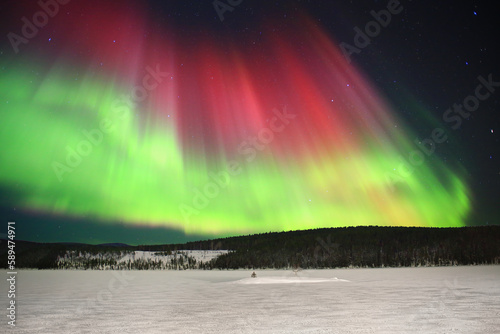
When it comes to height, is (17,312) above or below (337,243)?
below

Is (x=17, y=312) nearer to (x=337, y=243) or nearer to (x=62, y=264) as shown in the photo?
(x=62, y=264)

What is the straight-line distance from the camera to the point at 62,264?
341 ft

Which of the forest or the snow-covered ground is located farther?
the forest

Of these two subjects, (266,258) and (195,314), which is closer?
(195,314)

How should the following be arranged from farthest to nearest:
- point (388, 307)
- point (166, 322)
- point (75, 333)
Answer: point (388, 307)
point (166, 322)
point (75, 333)

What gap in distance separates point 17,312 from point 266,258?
7954 centimetres

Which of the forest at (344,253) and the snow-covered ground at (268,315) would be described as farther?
the forest at (344,253)

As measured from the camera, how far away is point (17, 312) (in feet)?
60.2

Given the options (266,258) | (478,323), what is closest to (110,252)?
(266,258)

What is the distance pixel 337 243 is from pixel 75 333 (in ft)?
352

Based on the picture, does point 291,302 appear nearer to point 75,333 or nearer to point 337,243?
point 75,333

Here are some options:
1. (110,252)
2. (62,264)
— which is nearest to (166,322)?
(62,264)

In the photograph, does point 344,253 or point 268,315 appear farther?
point 344,253

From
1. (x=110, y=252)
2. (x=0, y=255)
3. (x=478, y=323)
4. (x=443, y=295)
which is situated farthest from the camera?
(x=110, y=252)
